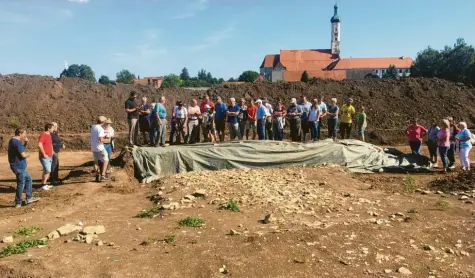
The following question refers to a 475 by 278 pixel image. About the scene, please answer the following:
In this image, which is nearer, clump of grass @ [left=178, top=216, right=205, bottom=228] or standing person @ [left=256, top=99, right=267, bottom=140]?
clump of grass @ [left=178, top=216, right=205, bottom=228]

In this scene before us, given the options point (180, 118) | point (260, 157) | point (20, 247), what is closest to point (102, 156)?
point (180, 118)

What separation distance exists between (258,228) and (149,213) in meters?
2.28

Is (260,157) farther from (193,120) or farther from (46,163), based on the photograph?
(46,163)

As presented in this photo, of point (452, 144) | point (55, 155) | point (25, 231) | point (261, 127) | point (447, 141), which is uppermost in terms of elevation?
point (261, 127)

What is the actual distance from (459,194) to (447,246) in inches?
144

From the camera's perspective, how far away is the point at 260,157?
37.0ft

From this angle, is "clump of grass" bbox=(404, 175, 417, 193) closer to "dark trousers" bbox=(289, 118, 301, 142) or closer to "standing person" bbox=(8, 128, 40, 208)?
"dark trousers" bbox=(289, 118, 301, 142)

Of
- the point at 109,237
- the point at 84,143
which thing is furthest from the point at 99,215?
the point at 84,143

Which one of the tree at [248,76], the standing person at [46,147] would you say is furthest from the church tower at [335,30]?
the standing person at [46,147]

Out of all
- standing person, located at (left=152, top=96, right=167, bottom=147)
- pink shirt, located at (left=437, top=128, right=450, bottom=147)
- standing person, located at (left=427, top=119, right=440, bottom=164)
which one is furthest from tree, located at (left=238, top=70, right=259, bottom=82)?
pink shirt, located at (left=437, top=128, right=450, bottom=147)

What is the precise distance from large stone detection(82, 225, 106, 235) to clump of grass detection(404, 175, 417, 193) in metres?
7.18

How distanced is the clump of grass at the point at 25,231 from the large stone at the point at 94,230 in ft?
2.97

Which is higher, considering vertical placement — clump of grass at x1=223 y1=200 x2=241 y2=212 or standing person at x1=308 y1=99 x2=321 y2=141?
standing person at x1=308 y1=99 x2=321 y2=141

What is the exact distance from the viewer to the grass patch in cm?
562
